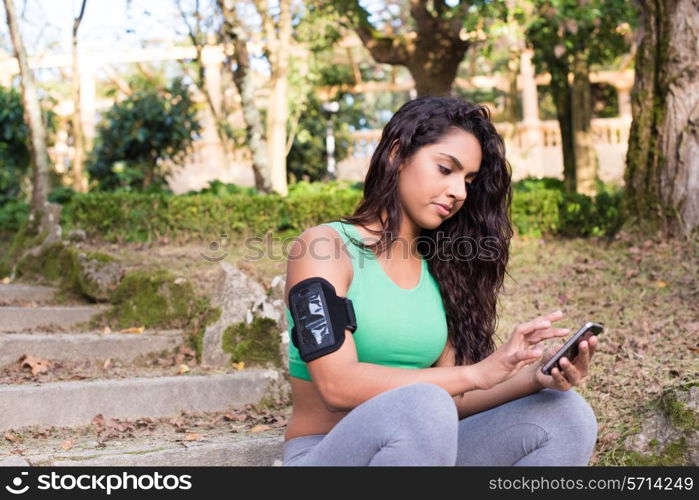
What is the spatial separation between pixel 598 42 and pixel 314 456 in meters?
10.9

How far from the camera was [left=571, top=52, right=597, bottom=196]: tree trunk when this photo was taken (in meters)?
13.3

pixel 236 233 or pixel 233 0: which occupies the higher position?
pixel 233 0

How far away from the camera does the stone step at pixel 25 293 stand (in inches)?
259

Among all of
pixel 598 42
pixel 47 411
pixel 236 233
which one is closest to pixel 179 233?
pixel 236 233

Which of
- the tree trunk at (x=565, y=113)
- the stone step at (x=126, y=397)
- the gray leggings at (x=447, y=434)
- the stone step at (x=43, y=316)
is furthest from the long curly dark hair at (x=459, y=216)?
the tree trunk at (x=565, y=113)

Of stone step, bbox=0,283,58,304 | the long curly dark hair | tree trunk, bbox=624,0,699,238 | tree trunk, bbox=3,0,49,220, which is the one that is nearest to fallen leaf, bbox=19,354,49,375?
stone step, bbox=0,283,58,304

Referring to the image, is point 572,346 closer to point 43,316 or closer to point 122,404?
point 122,404

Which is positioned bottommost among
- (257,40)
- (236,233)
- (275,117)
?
(236,233)

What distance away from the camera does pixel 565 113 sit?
13.8m
